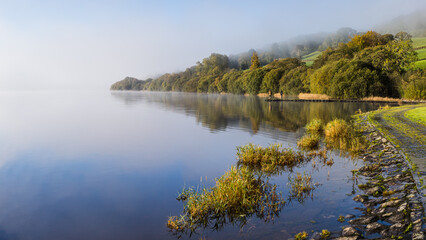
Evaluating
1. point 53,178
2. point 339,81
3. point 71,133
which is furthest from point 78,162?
point 339,81

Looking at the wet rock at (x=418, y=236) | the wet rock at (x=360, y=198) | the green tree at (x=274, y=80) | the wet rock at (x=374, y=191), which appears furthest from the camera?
the green tree at (x=274, y=80)

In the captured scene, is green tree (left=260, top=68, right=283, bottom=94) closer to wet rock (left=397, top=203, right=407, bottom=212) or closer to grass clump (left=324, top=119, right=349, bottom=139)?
grass clump (left=324, top=119, right=349, bottom=139)

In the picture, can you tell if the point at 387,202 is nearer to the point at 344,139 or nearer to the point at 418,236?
the point at 418,236

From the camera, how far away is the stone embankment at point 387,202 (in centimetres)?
806

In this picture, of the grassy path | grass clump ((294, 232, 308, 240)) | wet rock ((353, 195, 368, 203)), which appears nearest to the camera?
grass clump ((294, 232, 308, 240))

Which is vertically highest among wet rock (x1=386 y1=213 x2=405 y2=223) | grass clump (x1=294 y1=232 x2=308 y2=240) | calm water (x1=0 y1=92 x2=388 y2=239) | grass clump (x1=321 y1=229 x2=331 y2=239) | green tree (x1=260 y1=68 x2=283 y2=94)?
green tree (x1=260 y1=68 x2=283 y2=94)

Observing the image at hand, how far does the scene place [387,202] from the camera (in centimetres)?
1016

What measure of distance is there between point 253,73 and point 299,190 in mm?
131211

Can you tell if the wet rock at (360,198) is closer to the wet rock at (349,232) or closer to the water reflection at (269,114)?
the wet rock at (349,232)

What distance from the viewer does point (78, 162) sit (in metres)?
20.0

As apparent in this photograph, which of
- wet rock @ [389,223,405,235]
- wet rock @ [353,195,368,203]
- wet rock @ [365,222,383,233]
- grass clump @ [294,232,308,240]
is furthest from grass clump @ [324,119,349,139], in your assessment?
grass clump @ [294,232,308,240]

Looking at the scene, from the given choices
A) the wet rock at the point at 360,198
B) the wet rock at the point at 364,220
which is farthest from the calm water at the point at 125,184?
the wet rock at the point at 364,220

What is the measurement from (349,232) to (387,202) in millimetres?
2969

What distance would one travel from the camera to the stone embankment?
806 cm
